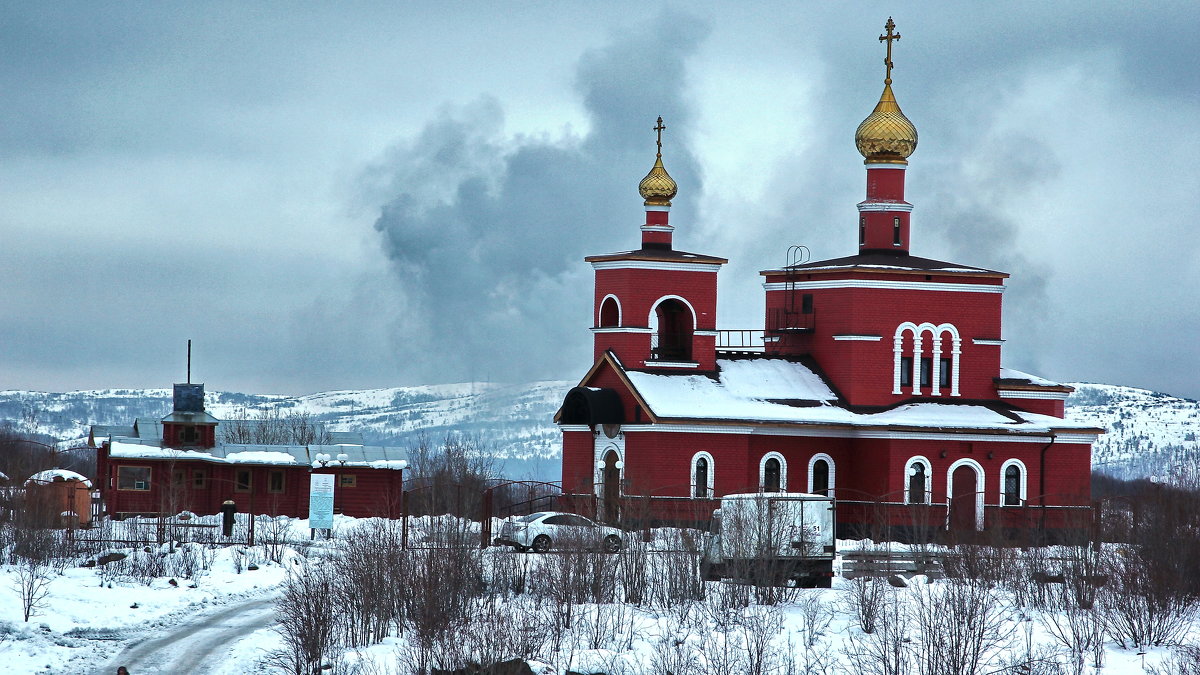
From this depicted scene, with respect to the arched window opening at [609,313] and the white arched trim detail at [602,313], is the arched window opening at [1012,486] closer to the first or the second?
the white arched trim detail at [602,313]

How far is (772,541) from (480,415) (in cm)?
6140

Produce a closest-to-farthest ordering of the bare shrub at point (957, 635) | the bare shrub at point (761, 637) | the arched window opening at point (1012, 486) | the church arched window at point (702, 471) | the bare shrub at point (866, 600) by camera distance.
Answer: the bare shrub at point (957, 635) < the bare shrub at point (761, 637) < the bare shrub at point (866, 600) < the church arched window at point (702, 471) < the arched window opening at point (1012, 486)

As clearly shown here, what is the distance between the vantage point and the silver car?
30469mm

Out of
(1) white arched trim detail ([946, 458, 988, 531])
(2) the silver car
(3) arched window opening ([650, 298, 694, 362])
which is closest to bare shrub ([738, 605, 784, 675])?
(2) the silver car

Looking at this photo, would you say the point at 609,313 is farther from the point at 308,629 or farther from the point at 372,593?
the point at 308,629

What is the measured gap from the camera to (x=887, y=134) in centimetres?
4603

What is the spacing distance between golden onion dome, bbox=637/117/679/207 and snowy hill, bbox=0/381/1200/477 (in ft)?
63.6

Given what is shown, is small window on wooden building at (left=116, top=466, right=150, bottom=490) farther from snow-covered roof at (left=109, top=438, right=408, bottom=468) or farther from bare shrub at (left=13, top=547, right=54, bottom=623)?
bare shrub at (left=13, top=547, right=54, bottom=623)

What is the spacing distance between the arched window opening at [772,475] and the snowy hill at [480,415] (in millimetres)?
21695

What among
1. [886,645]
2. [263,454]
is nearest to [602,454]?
[263,454]

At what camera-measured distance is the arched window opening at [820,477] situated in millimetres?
43406

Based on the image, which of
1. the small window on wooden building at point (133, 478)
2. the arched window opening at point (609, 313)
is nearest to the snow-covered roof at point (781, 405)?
the arched window opening at point (609, 313)

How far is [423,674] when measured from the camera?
23406mm

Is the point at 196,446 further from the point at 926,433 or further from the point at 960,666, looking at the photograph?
the point at 960,666
